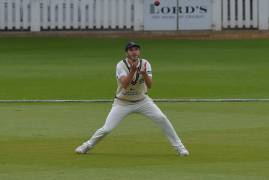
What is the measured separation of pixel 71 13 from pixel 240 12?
265 inches

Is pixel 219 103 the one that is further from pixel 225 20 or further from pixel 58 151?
pixel 225 20

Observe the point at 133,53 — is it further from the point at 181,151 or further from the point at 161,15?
the point at 161,15

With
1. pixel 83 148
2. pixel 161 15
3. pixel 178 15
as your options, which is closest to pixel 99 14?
pixel 161 15

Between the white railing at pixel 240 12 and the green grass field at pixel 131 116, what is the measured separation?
866 millimetres

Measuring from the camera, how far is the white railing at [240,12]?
41.8 m

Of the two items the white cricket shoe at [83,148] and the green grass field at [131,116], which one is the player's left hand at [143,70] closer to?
the green grass field at [131,116]

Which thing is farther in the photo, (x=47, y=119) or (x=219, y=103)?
(x=219, y=103)

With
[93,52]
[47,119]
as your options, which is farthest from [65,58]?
[47,119]

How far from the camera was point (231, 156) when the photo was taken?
16156mm

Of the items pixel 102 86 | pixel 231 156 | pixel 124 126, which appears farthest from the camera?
pixel 102 86

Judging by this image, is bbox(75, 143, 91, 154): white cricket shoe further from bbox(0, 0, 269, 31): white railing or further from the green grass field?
bbox(0, 0, 269, 31): white railing

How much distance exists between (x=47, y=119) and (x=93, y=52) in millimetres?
16951

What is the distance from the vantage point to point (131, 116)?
2323 cm

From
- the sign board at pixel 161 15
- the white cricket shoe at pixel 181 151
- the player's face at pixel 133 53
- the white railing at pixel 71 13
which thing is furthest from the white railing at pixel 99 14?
the player's face at pixel 133 53
